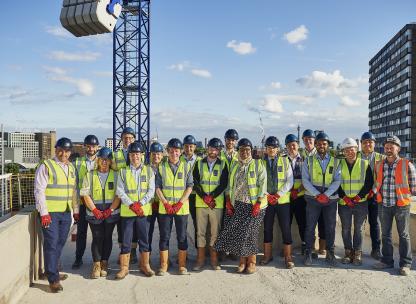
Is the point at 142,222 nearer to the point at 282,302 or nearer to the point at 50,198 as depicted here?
the point at 50,198

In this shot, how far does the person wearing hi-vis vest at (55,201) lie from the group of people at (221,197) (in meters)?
0.01

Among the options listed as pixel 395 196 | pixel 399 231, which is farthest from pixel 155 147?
pixel 399 231

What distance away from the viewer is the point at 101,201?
17.3 feet

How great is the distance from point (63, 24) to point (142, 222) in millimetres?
6692

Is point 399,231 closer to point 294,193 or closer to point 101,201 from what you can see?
point 294,193

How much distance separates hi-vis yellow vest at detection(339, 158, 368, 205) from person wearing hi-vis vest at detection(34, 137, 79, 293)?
4.12 meters

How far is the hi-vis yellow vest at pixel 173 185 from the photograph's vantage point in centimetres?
543

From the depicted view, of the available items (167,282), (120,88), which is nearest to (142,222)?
(167,282)

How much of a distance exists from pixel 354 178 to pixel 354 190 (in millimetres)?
188

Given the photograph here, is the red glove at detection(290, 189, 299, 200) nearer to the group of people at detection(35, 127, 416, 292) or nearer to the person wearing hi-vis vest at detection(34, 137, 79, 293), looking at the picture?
the group of people at detection(35, 127, 416, 292)

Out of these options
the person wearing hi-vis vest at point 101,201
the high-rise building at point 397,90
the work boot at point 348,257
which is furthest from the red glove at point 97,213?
the high-rise building at point 397,90

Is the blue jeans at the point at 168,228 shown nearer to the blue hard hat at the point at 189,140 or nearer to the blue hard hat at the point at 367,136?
the blue hard hat at the point at 189,140

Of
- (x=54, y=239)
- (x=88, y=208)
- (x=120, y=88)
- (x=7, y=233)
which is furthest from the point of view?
(x=120, y=88)

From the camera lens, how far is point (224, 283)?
507 cm
